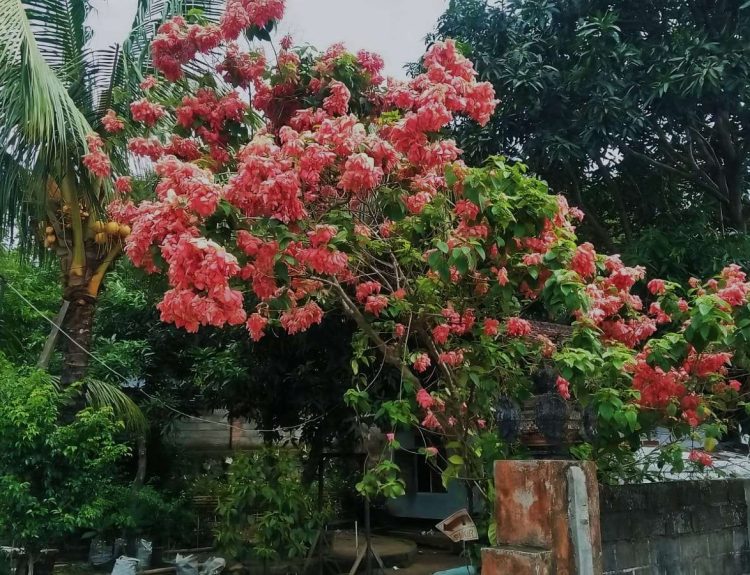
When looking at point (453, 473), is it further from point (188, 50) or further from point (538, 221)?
point (188, 50)

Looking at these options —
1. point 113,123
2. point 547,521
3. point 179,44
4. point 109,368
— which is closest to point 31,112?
point 113,123

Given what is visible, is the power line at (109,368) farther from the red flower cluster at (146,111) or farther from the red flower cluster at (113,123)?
the red flower cluster at (146,111)

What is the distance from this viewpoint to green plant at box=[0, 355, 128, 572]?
239 inches

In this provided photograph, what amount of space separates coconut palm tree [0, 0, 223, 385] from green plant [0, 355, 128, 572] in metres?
0.88

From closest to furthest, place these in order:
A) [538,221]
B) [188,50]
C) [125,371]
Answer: [538,221]
[188,50]
[125,371]

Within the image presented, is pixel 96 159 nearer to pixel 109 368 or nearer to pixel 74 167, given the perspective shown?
pixel 74 167

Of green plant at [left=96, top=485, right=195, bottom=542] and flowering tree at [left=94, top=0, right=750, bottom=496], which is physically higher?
flowering tree at [left=94, top=0, right=750, bottom=496]

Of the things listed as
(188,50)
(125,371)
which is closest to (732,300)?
(188,50)

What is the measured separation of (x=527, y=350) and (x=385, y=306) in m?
0.99

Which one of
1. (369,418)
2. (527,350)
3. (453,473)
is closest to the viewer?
(453,473)

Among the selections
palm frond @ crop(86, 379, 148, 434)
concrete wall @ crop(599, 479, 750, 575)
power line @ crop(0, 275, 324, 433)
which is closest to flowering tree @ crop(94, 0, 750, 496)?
concrete wall @ crop(599, 479, 750, 575)

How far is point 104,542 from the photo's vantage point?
1012cm

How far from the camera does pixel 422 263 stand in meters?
4.94

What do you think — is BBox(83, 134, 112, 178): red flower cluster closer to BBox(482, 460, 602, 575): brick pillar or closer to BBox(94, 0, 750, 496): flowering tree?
BBox(94, 0, 750, 496): flowering tree
